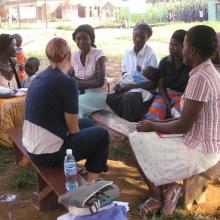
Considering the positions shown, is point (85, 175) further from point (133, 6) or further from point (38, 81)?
point (133, 6)

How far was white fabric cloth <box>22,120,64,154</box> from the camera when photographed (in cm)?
335

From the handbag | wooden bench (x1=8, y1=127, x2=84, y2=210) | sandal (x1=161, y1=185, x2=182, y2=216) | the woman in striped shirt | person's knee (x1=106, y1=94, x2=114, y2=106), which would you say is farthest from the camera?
person's knee (x1=106, y1=94, x2=114, y2=106)

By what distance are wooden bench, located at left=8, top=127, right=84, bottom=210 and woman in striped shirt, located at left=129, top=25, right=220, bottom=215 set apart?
2.06ft

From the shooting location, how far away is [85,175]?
155 inches

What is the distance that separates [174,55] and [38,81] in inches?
65.9

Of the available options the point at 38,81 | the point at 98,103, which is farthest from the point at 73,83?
the point at 98,103

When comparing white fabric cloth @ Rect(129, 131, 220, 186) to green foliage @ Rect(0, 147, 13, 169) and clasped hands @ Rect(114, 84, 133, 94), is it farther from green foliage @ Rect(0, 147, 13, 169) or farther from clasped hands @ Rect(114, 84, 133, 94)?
green foliage @ Rect(0, 147, 13, 169)

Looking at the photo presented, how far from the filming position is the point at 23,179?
4395mm

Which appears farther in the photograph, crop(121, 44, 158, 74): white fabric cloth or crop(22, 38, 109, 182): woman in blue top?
crop(121, 44, 158, 74): white fabric cloth

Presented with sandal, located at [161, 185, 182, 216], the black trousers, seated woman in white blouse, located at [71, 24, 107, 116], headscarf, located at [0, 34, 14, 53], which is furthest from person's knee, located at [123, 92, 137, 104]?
headscarf, located at [0, 34, 14, 53]

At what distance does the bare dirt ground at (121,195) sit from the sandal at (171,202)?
7 cm

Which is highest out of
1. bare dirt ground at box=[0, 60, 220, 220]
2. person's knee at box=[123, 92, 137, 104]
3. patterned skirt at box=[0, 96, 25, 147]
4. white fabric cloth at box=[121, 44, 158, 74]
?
white fabric cloth at box=[121, 44, 158, 74]

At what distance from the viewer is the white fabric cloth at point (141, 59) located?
510cm

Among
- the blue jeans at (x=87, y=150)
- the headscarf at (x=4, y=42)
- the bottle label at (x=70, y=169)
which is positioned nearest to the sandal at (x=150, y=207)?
the blue jeans at (x=87, y=150)
